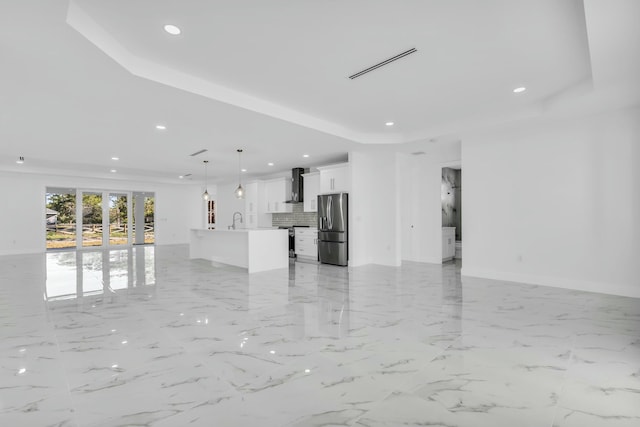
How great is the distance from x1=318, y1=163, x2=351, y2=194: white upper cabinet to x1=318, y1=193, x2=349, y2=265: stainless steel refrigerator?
221mm

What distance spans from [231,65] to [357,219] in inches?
184

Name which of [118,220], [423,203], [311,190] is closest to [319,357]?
[423,203]

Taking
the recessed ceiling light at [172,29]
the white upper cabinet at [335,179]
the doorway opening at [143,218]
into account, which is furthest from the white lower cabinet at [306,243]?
the doorway opening at [143,218]

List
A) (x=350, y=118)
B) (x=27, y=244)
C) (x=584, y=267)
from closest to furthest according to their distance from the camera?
1. (x=584, y=267)
2. (x=350, y=118)
3. (x=27, y=244)

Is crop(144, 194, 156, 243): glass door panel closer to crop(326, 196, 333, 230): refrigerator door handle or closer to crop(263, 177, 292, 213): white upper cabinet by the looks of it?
crop(263, 177, 292, 213): white upper cabinet

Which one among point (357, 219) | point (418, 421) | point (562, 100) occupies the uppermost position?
point (562, 100)

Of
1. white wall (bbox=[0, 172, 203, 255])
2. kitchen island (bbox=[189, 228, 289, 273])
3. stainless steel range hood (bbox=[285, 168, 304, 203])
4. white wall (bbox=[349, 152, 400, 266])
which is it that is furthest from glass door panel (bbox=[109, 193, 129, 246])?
white wall (bbox=[349, 152, 400, 266])

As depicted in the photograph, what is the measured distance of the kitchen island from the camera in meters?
6.49

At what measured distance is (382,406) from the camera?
191 centimetres

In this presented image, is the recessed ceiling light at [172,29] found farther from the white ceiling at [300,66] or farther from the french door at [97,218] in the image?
the french door at [97,218]

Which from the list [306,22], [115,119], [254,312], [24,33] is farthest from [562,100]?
[115,119]

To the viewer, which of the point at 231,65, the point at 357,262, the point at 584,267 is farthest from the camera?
the point at 357,262

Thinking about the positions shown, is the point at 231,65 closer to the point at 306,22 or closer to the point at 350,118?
the point at 306,22

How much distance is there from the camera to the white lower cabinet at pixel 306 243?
27.3 feet
